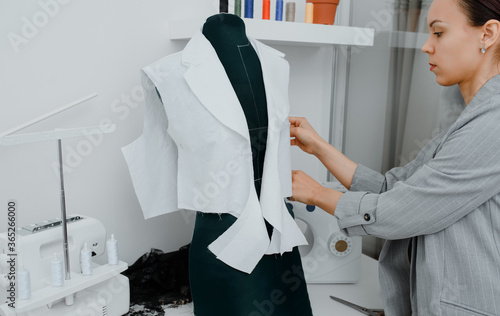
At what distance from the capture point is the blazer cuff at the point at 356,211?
1.08 m

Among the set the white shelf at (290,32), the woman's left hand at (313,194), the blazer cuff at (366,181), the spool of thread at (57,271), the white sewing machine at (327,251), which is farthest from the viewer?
the white sewing machine at (327,251)

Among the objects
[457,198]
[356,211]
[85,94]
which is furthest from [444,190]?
[85,94]

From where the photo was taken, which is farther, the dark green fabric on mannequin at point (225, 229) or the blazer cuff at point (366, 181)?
the blazer cuff at point (366, 181)

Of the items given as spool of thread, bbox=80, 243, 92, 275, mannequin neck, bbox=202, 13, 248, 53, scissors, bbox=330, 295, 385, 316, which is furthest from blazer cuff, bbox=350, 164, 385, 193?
spool of thread, bbox=80, 243, 92, 275

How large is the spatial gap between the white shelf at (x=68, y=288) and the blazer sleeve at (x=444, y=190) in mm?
643

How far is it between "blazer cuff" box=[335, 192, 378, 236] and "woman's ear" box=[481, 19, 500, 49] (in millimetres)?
429

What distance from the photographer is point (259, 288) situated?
1112 millimetres

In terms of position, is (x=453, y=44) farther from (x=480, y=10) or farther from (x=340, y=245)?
(x=340, y=245)

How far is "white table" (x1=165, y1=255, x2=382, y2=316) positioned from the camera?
139 cm

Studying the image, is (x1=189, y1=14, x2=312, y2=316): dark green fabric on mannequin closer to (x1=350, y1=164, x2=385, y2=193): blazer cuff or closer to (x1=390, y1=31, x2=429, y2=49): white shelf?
(x1=350, y1=164, x2=385, y2=193): blazer cuff

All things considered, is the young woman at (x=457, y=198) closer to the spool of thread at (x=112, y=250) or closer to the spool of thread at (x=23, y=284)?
the spool of thread at (x=112, y=250)

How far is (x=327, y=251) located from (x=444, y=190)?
0.70 m

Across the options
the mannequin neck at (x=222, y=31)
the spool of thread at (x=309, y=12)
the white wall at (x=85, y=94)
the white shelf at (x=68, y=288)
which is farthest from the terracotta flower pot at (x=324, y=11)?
the white shelf at (x=68, y=288)

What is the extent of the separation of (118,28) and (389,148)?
1.17 metres
